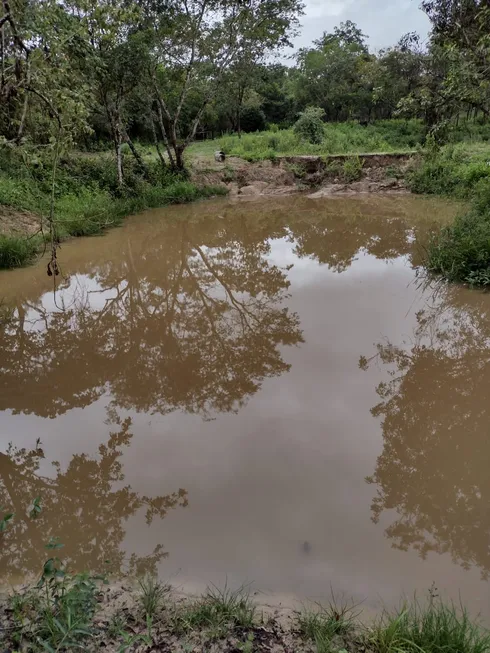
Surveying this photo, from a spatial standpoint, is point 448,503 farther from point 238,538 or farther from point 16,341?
point 16,341

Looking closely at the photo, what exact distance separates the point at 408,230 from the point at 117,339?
8155 millimetres

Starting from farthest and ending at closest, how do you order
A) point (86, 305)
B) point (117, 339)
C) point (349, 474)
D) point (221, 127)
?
point (221, 127) < point (86, 305) < point (117, 339) < point (349, 474)

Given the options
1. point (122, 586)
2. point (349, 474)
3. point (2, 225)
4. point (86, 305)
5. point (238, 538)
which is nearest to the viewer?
point (122, 586)

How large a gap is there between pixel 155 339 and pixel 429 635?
4298 millimetres

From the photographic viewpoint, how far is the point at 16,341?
561 centimetres

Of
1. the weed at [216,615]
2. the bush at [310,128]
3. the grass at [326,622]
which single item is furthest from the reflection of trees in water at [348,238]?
the bush at [310,128]

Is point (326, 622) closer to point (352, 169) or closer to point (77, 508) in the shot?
point (77, 508)

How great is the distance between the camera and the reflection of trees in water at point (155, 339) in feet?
14.4

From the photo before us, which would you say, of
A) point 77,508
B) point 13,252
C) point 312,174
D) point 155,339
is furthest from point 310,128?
point 77,508

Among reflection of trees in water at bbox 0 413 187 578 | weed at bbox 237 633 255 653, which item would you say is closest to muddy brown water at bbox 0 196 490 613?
Result: reflection of trees in water at bbox 0 413 187 578

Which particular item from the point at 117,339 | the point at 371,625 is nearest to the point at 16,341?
the point at 117,339

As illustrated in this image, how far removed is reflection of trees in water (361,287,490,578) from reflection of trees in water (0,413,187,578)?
1484mm

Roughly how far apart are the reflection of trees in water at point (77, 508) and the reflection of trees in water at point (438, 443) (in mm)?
1484

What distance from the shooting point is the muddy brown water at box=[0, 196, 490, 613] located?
2.53 m
